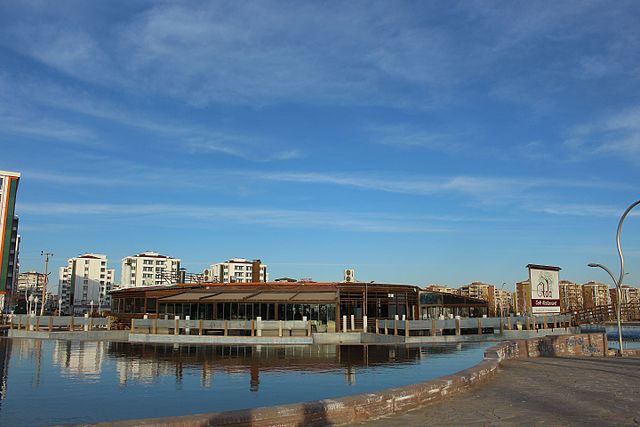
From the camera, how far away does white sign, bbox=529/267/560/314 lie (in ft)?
135

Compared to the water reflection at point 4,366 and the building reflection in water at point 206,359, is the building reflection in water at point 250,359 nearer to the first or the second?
the building reflection in water at point 206,359

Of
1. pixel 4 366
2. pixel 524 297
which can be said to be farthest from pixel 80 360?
pixel 524 297

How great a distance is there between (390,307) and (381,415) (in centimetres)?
3838

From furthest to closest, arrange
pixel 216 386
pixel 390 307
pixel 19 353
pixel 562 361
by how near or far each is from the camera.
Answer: pixel 390 307 < pixel 19 353 < pixel 562 361 < pixel 216 386

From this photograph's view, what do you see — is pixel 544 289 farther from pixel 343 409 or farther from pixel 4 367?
pixel 343 409

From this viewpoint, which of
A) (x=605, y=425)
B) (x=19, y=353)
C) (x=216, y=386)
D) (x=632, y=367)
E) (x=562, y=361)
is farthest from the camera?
(x=19, y=353)

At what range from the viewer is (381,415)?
341 inches

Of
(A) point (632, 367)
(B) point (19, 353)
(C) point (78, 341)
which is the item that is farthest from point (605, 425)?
(C) point (78, 341)

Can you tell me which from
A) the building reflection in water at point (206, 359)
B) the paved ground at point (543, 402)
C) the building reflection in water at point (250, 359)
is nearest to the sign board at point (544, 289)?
the building reflection in water at point (206, 359)

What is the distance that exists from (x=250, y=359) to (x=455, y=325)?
16.4 meters

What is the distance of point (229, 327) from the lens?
115 ft

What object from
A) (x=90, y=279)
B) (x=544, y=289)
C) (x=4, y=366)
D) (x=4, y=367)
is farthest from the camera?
(x=90, y=279)

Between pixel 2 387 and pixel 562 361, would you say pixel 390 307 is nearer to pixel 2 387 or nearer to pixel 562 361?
pixel 562 361

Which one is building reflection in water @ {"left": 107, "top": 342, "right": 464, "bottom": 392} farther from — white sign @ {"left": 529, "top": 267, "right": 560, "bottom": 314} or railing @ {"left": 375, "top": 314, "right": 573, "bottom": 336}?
white sign @ {"left": 529, "top": 267, "right": 560, "bottom": 314}
